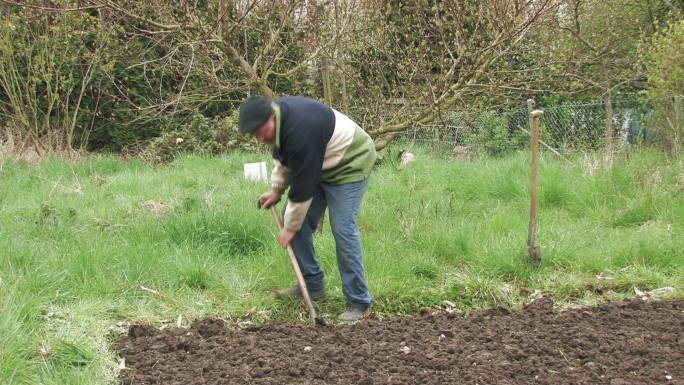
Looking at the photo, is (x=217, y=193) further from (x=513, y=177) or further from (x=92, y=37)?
(x=92, y=37)

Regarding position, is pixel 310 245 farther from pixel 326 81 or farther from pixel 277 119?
pixel 326 81

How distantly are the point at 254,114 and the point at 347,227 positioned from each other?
1.00 metres

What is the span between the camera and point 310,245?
14.4ft

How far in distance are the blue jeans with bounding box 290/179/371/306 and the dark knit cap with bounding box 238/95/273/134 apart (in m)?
0.77

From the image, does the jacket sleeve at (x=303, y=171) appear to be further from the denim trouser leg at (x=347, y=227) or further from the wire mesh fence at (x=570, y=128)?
the wire mesh fence at (x=570, y=128)

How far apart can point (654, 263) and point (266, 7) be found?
399 centimetres

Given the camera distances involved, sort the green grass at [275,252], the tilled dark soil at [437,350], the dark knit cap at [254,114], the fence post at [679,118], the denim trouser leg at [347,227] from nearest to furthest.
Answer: the tilled dark soil at [437,350], the dark knit cap at [254,114], the green grass at [275,252], the denim trouser leg at [347,227], the fence post at [679,118]

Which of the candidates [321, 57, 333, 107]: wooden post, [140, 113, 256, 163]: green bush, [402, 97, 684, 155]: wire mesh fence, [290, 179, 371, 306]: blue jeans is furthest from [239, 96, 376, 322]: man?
[140, 113, 256, 163]: green bush

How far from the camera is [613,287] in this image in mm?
4680

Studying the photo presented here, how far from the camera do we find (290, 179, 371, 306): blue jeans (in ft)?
13.4

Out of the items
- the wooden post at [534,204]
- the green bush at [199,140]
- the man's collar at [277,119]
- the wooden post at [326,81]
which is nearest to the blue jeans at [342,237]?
the man's collar at [277,119]

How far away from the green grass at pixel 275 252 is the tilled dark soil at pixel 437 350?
0.33 meters

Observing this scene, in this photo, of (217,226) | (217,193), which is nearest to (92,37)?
(217,193)

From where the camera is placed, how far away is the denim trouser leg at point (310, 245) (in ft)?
14.1
